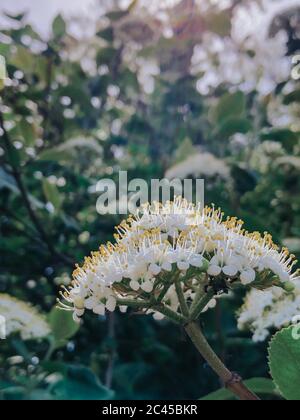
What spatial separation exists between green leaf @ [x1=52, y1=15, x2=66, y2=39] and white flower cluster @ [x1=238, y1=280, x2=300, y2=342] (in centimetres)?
133

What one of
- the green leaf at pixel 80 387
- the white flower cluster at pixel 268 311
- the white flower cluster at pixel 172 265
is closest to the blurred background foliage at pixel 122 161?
the green leaf at pixel 80 387

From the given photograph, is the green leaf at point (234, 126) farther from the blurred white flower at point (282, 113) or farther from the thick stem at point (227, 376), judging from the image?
the thick stem at point (227, 376)

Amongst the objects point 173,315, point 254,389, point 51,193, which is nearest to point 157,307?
point 173,315

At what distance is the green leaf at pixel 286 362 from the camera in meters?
0.93

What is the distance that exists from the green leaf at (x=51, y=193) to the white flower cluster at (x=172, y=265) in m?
0.80

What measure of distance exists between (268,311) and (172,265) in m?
0.43

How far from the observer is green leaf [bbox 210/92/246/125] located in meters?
2.15

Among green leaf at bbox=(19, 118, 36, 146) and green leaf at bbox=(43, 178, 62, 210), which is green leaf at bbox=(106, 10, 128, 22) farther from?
green leaf at bbox=(43, 178, 62, 210)

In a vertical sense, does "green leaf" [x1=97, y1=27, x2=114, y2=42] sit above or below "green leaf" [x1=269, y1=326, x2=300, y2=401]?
above

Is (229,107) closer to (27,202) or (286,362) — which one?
(27,202)

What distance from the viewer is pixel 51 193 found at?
189 centimetres

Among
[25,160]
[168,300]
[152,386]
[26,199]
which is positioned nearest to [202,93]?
[25,160]

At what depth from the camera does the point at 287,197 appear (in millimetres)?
2168

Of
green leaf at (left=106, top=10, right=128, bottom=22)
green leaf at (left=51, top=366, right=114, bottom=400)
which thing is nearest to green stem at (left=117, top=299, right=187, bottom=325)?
green leaf at (left=51, top=366, right=114, bottom=400)
